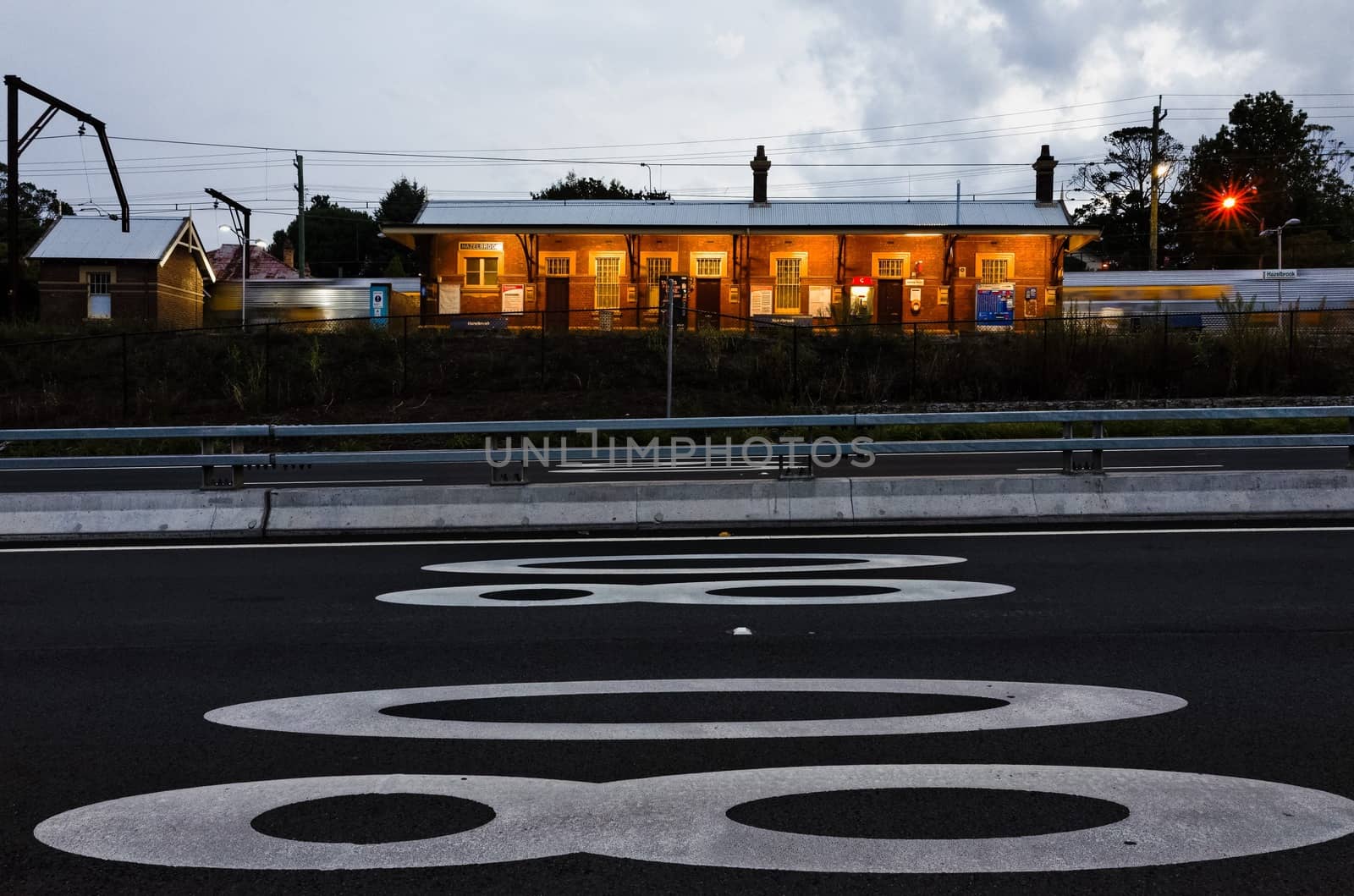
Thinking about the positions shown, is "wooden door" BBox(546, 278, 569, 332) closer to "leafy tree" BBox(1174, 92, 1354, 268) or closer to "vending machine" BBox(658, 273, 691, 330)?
"vending machine" BBox(658, 273, 691, 330)

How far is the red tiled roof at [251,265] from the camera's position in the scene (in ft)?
211

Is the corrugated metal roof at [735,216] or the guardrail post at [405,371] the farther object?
the corrugated metal roof at [735,216]

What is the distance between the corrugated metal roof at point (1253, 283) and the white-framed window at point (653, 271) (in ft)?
53.0

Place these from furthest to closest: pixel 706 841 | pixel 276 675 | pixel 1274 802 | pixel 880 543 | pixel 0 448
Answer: pixel 0 448 → pixel 880 543 → pixel 276 675 → pixel 1274 802 → pixel 706 841

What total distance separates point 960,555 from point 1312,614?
2.71 m

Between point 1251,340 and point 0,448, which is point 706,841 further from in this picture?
point 1251,340

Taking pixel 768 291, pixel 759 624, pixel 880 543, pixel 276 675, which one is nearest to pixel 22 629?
pixel 276 675

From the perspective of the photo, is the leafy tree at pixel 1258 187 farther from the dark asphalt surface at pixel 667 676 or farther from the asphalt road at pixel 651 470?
the dark asphalt surface at pixel 667 676

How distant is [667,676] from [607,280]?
1506 inches

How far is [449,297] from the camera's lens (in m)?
42.8

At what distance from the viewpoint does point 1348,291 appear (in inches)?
1614

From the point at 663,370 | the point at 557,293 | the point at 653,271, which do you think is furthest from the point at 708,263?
the point at 663,370

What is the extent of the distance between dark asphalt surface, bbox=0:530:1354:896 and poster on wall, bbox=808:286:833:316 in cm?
3379

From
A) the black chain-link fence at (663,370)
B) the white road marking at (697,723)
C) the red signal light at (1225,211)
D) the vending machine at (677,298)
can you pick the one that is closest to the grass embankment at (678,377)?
the black chain-link fence at (663,370)
